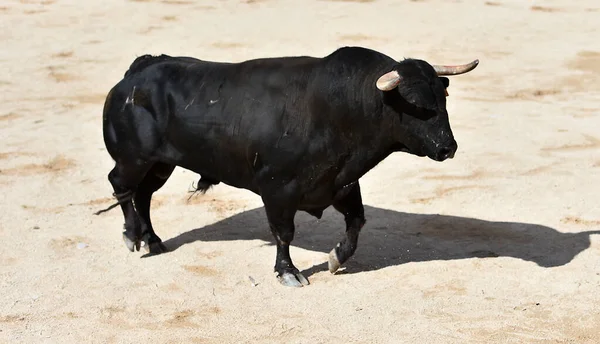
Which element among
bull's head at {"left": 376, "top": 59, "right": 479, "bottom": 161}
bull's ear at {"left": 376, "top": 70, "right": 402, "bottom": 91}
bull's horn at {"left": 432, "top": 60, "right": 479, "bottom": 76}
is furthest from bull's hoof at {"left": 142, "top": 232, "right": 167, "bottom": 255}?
bull's horn at {"left": 432, "top": 60, "right": 479, "bottom": 76}

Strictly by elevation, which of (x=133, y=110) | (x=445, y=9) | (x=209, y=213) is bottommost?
(x=445, y=9)

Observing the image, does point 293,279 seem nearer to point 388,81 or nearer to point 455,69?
point 388,81

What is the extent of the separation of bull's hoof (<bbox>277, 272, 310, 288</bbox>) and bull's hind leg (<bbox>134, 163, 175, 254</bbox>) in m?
1.24

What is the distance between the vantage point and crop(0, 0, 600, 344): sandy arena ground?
22.1ft

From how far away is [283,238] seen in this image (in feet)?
24.3

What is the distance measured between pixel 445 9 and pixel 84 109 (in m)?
6.94

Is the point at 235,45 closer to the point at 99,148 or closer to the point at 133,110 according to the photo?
the point at 99,148

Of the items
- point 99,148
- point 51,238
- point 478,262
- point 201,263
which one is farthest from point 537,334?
point 99,148

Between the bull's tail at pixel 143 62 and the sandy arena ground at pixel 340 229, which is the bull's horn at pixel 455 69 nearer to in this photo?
the sandy arena ground at pixel 340 229

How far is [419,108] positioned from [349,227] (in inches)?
45.6

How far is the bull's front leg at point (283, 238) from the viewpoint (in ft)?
24.0

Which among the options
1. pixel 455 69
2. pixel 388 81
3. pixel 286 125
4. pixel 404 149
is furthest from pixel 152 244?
pixel 455 69

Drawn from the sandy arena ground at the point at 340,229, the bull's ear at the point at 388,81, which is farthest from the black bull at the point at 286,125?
the sandy arena ground at the point at 340,229

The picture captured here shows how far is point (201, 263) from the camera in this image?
7871mm
